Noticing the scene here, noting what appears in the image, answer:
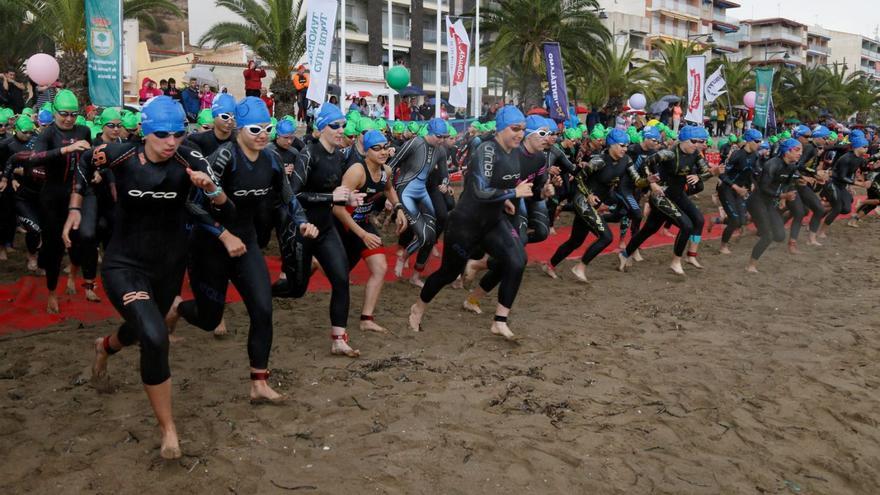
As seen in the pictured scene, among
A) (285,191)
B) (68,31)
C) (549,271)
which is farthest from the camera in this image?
(68,31)

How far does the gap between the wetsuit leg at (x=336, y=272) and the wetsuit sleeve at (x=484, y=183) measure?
1.26m

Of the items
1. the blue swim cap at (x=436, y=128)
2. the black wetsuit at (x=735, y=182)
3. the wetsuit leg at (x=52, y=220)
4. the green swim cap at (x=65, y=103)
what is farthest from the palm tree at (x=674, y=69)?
the wetsuit leg at (x=52, y=220)

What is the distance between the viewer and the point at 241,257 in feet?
15.6

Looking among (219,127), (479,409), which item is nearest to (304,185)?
(219,127)

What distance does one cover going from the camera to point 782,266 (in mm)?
10688

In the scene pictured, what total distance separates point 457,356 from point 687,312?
2.99m

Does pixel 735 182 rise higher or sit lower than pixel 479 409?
higher

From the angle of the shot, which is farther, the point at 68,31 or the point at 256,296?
the point at 68,31

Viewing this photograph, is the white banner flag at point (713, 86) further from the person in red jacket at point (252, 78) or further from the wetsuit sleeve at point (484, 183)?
the wetsuit sleeve at point (484, 183)

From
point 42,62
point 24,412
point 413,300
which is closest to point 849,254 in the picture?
point 413,300

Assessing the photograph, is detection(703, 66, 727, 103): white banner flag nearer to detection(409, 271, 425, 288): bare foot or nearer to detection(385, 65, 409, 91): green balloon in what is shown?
detection(385, 65, 409, 91): green balloon

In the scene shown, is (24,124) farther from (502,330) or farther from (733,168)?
(733,168)

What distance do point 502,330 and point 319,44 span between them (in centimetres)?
768

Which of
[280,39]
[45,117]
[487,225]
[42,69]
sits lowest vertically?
[487,225]
